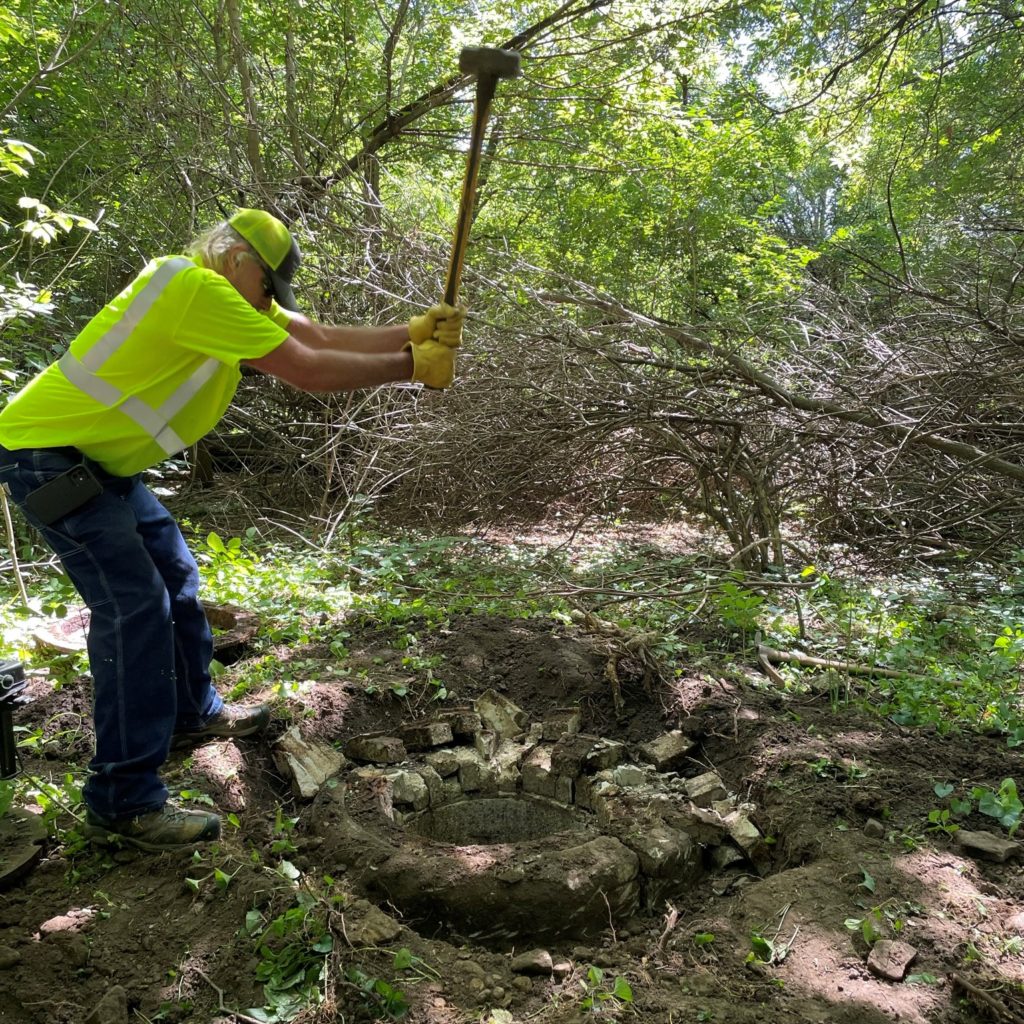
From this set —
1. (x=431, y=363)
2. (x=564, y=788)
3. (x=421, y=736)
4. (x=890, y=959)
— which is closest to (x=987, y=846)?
(x=890, y=959)

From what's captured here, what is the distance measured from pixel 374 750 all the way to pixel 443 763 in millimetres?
271

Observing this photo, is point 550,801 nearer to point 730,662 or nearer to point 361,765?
point 361,765

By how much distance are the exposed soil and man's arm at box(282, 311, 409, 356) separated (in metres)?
1.44

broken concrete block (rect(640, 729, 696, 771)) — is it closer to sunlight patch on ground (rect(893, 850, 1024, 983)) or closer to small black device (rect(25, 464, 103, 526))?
sunlight patch on ground (rect(893, 850, 1024, 983))

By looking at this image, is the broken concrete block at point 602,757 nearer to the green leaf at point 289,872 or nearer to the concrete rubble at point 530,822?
the concrete rubble at point 530,822

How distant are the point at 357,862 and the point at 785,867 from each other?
4.17 ft

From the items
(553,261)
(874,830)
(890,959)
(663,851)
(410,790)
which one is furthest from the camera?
(553,261)

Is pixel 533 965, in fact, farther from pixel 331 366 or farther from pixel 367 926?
pixel 331 366

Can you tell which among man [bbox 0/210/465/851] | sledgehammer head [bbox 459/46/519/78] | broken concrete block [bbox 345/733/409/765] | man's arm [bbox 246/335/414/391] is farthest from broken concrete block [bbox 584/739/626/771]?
sledgehammer head [bbox 459/46/519/78]

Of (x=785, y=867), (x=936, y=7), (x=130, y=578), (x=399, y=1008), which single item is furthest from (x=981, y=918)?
(x=936, y=7)

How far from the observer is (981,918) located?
187 centimetres

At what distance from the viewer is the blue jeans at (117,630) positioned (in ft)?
6.86

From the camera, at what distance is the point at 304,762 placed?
2773 millimetres

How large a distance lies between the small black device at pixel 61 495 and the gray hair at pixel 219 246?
0.68 metres
